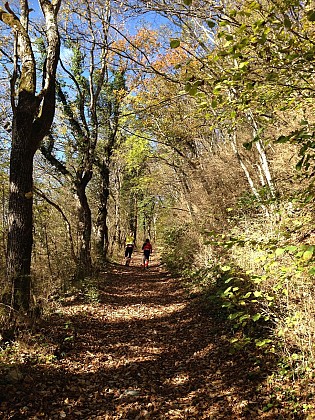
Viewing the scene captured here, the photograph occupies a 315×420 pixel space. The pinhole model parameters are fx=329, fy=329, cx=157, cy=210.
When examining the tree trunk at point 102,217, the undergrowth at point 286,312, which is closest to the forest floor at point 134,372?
the undergrowth at point 286,312

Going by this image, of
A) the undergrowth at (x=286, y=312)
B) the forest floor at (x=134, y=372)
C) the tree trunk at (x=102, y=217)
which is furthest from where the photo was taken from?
the tree trunk at (x=102, y=217)

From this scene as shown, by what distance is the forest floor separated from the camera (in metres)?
4.23

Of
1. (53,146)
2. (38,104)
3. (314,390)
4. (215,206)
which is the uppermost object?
(53,146)

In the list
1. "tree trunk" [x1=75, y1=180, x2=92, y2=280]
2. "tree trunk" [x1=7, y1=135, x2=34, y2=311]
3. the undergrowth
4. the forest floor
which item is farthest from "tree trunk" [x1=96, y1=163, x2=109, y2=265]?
the undergrowth

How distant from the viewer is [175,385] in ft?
16.4

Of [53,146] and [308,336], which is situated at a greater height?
[53,146]

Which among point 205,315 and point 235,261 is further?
point 235,261

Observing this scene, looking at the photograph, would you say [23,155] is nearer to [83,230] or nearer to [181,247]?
[83,230]

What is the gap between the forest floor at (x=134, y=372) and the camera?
4234mm

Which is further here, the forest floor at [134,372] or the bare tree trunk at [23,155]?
the bare tree trunk at [23,155]

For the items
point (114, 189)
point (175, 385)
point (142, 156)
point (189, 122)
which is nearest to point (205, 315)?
point (175, 385)

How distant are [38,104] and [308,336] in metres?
6.22

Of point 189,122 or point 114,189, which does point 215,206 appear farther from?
point 114,189

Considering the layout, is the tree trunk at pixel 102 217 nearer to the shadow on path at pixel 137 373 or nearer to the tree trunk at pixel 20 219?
the shadow on path at pixel 137 373
